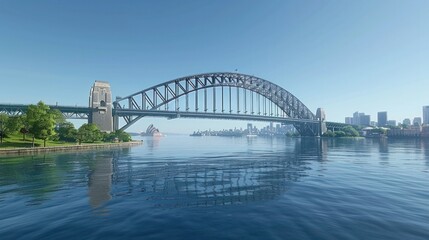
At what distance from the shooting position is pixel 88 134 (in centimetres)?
6912

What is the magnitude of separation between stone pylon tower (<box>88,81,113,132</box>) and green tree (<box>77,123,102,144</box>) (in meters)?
15.6

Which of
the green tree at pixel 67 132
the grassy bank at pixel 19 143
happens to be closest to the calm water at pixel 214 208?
the grassy bank at pixel 19 143

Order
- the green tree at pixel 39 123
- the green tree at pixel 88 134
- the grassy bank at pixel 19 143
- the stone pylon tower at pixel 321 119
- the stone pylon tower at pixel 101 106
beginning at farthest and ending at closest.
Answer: the stone pylon tower at pixel 321 119, the stone pylon tower at pixel 101 106, the green tree at pixel 88 134, the grassy bank at pixel 19 143, the green tree at pixel 39 123

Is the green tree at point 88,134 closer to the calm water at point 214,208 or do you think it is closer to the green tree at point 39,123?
the green tree at point 39,123

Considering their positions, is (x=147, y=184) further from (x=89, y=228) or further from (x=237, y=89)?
(x=237, y=89)

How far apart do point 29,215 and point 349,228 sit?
45.2 ft

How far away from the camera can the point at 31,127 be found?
49938 millimetres

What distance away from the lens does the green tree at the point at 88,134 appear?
66525mm

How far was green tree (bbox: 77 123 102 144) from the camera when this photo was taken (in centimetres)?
6653

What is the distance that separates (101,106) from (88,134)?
82.0 ft

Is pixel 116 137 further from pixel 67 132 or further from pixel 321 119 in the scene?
pixel 321 119

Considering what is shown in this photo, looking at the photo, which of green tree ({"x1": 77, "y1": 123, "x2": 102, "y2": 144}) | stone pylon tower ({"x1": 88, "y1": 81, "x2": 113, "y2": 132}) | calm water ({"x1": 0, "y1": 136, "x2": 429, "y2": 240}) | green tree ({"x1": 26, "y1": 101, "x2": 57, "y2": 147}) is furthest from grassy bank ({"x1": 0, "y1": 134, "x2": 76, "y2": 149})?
calm water ({"x1": 0, "y1": 136, "x2": 429, "y2": 240})

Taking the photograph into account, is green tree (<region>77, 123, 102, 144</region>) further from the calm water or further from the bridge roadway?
the calm water

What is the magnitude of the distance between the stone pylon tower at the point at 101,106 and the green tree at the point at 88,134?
1564cm
